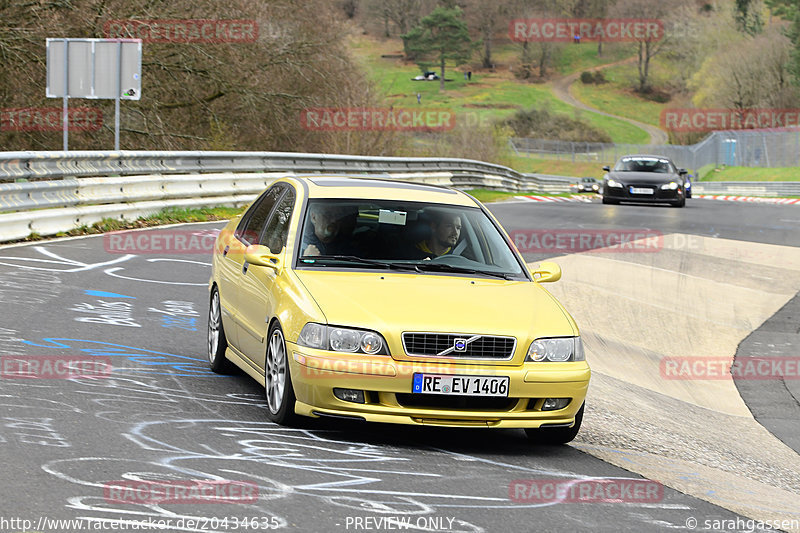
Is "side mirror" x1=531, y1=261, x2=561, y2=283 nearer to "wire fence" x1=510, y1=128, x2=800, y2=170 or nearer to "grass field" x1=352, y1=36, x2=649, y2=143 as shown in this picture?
"wire fence" x1=510, y1=128, x2=800, y2=170

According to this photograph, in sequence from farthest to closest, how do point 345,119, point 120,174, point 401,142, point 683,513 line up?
point 401,142
point 345,119
point 120,174
point 683,513

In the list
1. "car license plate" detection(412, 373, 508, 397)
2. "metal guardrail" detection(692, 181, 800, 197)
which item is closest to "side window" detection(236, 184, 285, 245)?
"car license plate" detection(412, 373, 508, 397)

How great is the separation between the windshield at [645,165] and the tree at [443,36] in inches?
4811

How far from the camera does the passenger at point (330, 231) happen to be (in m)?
7.59

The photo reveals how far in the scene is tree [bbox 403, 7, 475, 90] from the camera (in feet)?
504

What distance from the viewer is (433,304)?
266 inches

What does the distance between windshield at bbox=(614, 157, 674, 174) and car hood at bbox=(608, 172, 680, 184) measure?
0.66 m

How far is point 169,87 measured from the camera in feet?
93.7

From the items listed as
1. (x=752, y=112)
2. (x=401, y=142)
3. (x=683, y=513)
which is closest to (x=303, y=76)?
(x=401, y=142)

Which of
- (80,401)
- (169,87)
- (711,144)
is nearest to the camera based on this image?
(80,401)

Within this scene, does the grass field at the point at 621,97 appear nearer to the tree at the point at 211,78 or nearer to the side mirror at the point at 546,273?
the tree at the point at 211,78

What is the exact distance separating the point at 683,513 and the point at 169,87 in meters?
24.6

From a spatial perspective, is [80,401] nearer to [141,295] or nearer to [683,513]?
[683,513]

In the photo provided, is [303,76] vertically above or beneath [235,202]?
above
